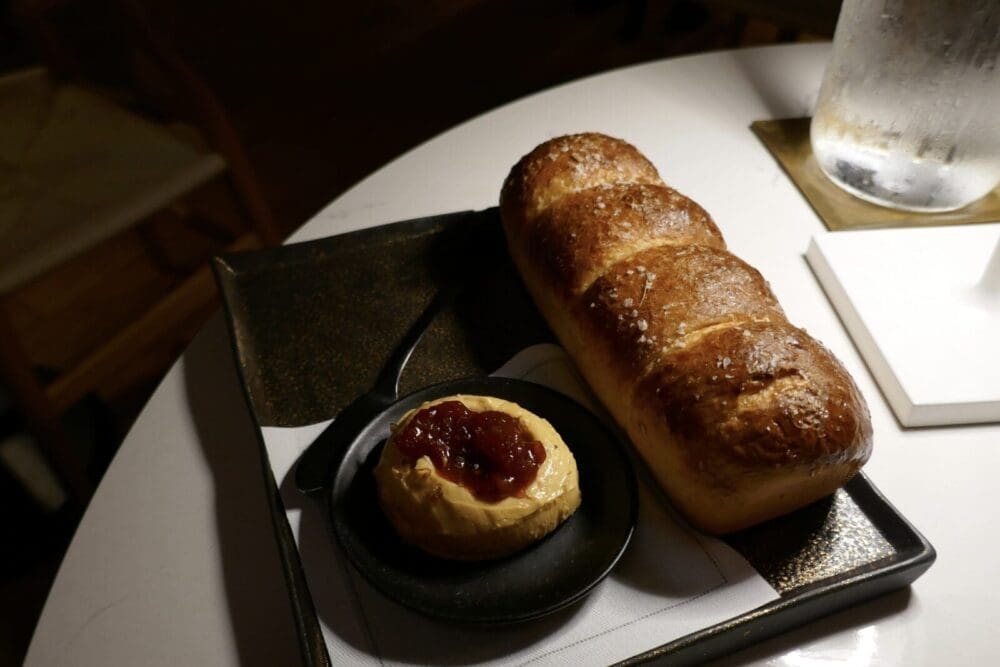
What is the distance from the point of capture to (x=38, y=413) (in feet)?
4.30

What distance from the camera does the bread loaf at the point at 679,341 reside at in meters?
0.64

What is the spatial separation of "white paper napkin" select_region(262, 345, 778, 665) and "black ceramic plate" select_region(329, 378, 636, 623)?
0.08ft

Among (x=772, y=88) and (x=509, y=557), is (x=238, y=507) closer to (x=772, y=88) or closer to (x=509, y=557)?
(x=509, y=557)

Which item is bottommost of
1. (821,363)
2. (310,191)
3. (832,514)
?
(310,191)

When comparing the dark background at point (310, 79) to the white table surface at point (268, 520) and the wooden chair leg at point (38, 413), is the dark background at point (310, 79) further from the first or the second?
the white table surface at point (268, 520)

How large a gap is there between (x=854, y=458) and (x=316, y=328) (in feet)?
1.91

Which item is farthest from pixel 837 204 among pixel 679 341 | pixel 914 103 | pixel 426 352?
pixel 426 352

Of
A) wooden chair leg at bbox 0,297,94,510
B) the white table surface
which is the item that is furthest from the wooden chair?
the white table surface

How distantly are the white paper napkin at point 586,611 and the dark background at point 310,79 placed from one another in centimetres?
99

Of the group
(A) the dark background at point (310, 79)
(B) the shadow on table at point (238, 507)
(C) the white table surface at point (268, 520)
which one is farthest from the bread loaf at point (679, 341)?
(A) the dark background at point (310, 79)

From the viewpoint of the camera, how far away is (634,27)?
8.73ft

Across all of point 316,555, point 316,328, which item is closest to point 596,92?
point 316,328

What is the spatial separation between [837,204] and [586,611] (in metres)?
0.69

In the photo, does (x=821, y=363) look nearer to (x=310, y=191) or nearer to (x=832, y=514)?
(x=832, y=514)
